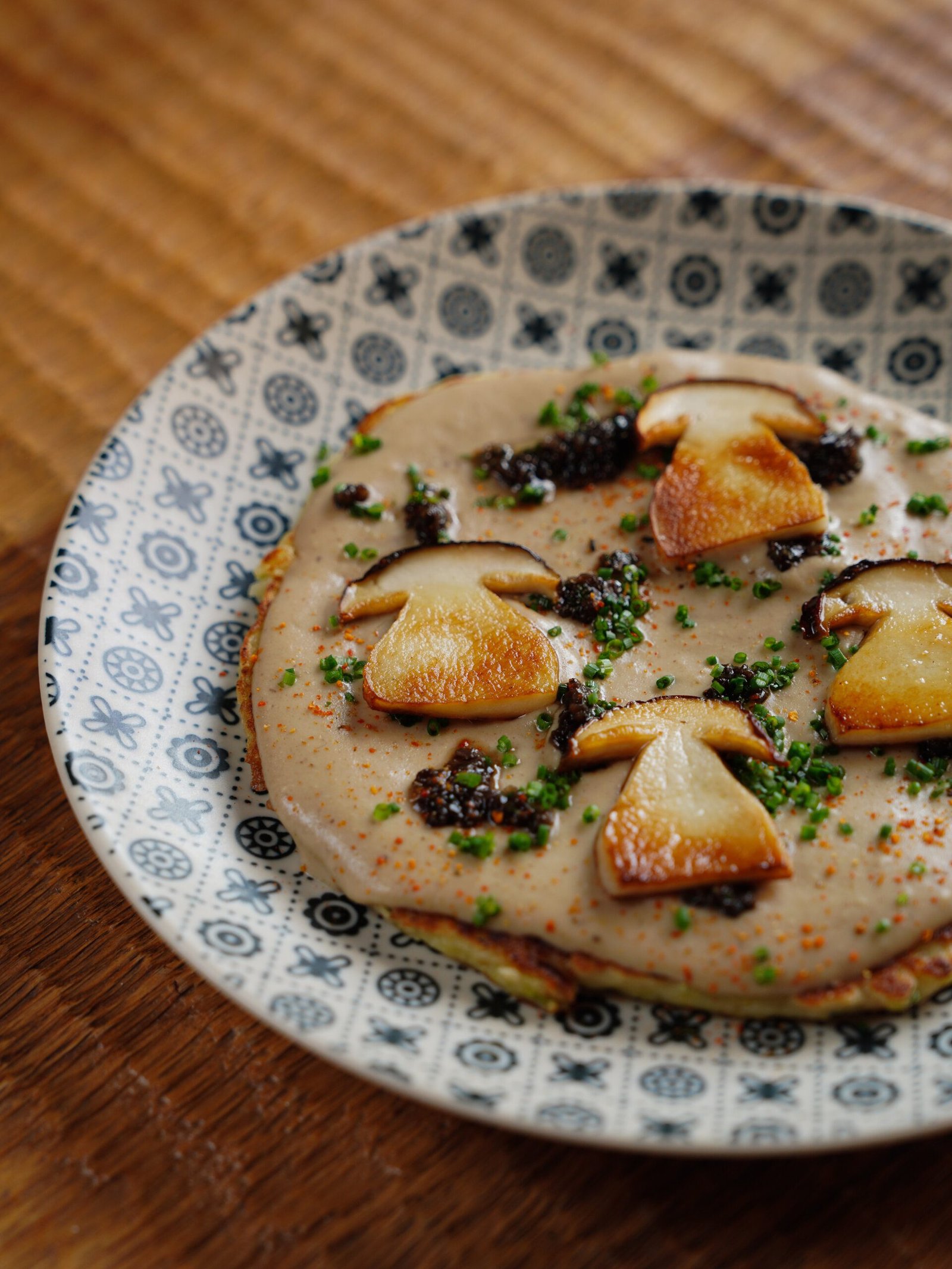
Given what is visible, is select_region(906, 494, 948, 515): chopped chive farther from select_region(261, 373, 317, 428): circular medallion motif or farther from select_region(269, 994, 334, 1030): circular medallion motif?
select_region(269, 994, 334, 1030): circular medallion motif

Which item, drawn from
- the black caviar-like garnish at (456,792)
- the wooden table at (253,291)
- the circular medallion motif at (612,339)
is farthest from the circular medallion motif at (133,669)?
the circular medallion motif at (612,339)

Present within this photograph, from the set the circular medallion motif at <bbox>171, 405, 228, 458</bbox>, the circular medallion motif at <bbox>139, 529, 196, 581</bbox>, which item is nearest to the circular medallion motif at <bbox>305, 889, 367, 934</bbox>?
the circular medallion motif at <bbox>139, 529, 196, 581</bbox>

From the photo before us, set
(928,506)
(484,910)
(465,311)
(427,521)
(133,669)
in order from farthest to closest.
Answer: (465,311)
(427,521)
(928,506)
(133,669)
(484,910)

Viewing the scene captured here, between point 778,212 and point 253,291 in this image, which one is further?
point 253,291

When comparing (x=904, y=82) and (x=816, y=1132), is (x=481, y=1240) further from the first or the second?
(x=904, y=82)

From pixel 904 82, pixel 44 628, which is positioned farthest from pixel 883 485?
pixel 904 82

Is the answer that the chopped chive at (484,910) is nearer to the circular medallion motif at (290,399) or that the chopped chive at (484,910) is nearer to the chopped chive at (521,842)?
the chopped chive at (521,842)

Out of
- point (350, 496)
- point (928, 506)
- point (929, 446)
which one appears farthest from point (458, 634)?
point (929, 446)

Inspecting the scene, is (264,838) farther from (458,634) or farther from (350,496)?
(350,496)
